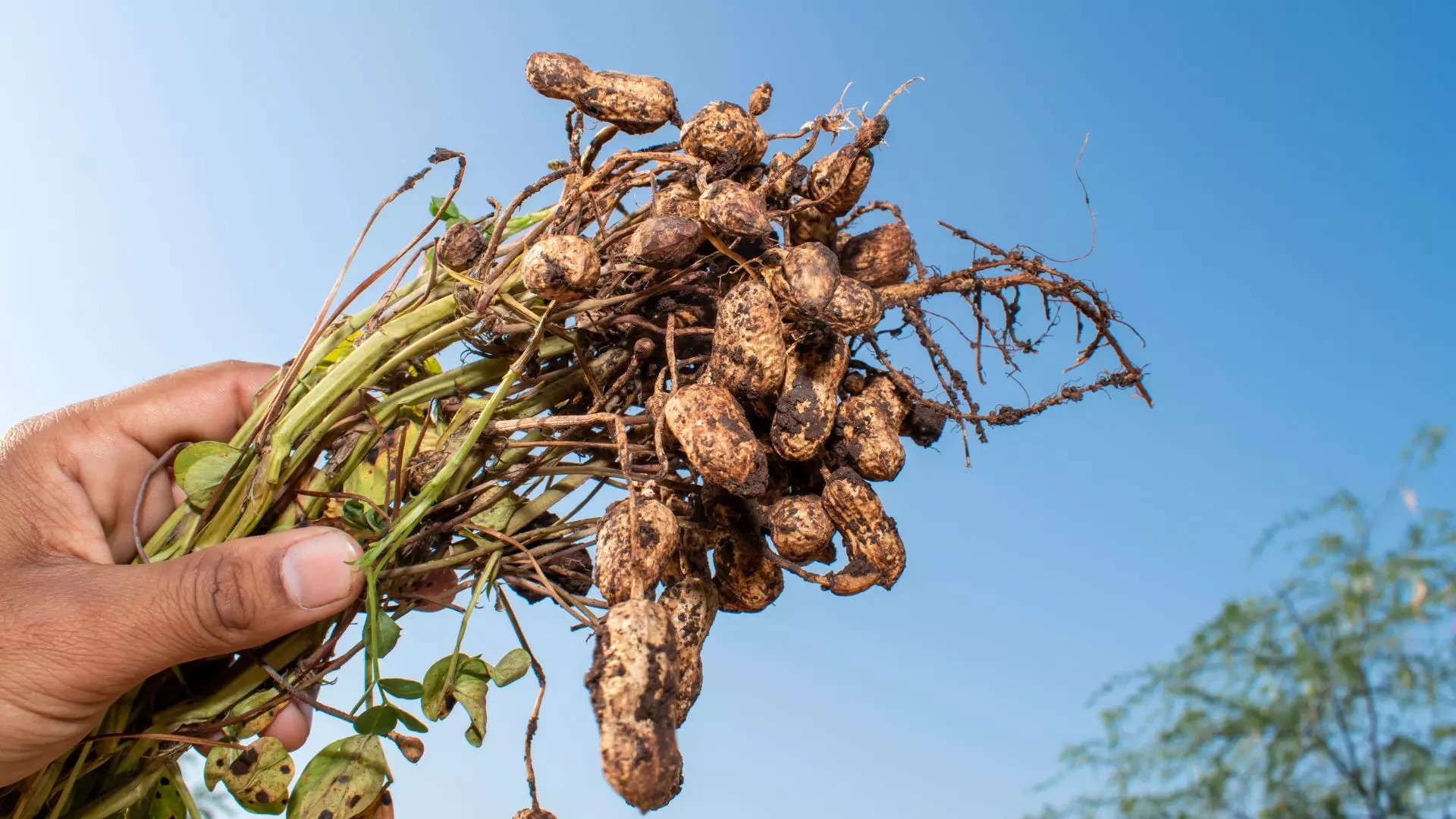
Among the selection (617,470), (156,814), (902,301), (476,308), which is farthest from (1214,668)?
(156,814)

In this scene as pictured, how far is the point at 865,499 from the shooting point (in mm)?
1029

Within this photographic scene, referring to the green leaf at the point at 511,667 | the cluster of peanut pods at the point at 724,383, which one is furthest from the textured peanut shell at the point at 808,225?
the green leaf at the point at 511,667

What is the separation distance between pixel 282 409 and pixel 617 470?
0.39 metres

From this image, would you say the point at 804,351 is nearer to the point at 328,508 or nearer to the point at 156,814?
the point at 328,508

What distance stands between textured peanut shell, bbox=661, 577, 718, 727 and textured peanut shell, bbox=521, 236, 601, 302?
0.31 metres

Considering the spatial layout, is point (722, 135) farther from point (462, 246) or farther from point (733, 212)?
point (462, 246)

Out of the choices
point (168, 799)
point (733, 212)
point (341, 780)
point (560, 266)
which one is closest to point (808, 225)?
point (733, 212)

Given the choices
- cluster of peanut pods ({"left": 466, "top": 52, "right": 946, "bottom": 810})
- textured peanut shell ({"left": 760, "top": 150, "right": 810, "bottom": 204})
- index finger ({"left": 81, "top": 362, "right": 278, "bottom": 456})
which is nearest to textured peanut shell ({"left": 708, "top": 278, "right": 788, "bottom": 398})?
cluster of peanut pods ({"left": 466, "top": 52, "right": 946, "bottom": 810})

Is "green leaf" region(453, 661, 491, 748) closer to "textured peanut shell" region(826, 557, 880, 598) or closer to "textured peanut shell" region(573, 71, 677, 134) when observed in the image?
"textured peanut shell" region(826, 557, 880, 598)

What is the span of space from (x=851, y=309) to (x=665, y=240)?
0.18 metres

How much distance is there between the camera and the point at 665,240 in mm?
976

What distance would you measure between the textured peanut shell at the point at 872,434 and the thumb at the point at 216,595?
509mm

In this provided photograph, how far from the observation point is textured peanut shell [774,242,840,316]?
3.22 feet

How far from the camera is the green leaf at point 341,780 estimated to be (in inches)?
42.3
